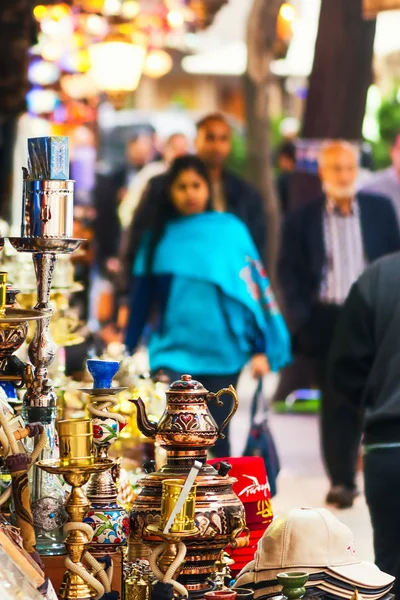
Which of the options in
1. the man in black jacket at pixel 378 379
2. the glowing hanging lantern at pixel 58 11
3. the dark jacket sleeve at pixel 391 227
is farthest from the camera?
the glowing hanging lantern at pixel 58 11

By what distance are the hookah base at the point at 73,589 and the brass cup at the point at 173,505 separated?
0.77 feet

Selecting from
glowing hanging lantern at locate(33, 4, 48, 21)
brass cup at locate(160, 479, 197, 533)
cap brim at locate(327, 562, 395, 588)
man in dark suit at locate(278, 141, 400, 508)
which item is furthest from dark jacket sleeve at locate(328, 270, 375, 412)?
glowing hanging lantern at locate(33, 4, 48, 21)

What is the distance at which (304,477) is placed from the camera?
10016mm

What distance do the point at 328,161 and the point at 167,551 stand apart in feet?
22.7

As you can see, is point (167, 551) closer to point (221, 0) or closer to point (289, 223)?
point (289, 223)

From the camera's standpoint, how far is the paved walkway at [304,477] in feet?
25.8

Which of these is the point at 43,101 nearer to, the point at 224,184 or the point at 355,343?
the point at 224,184

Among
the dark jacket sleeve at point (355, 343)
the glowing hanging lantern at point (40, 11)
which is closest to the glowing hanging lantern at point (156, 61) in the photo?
the glowing hanging lantern at point (40, 11)

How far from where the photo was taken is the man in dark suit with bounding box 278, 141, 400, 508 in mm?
8898

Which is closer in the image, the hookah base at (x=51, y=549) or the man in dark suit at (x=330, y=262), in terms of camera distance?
the hookah base at (x=51, y=549)

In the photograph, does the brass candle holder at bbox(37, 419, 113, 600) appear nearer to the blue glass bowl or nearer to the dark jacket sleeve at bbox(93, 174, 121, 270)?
the blue glass bowl

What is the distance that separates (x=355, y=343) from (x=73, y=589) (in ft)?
7.50

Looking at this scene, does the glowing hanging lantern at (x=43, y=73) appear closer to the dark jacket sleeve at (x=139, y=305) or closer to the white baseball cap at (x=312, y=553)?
the dark jacket sleeve at (x=139, y=305)

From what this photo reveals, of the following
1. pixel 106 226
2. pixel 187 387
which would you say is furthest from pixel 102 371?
pixel 106 226
